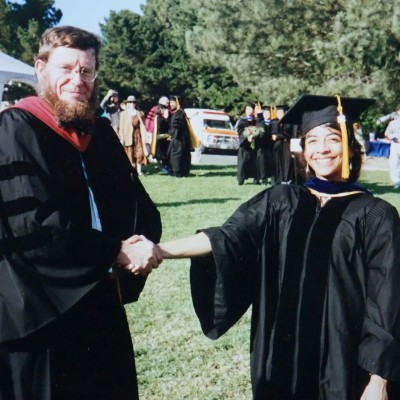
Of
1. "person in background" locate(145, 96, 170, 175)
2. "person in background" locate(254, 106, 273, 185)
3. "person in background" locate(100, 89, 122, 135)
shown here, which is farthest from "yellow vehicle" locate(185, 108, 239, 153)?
"person in background" locate(254, 106, 273, 185)

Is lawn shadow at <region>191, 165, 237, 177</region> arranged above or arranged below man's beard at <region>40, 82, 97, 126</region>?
below

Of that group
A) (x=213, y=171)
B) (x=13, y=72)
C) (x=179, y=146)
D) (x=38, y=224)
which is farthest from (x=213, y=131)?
(x=38, y=224)

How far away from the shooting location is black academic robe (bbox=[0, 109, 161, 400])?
2.73m

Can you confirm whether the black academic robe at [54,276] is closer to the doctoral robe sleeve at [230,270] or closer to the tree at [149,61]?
the doctoral robe sleeve at [230,270]

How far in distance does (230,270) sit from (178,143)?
1551cm

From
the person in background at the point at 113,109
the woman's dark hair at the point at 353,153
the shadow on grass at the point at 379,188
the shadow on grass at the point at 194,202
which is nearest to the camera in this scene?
the woman's dark hair at the point at 353,153

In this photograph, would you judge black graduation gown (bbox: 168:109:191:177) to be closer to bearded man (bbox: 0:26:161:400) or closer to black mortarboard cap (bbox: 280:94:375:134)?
black mortarboard cap (bbox: 280:94:375:134)

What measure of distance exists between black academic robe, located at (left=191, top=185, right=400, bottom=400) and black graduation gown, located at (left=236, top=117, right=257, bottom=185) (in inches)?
541

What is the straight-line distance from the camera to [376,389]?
288cm

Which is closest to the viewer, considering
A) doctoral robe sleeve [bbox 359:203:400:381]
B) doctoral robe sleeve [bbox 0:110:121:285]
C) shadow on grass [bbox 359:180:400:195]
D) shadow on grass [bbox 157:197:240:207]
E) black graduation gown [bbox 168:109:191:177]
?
doctoral robe sleeve [bbox 0:110:121:285]

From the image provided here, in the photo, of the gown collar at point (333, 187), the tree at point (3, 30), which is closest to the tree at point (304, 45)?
the gown collar at point (333, 187)

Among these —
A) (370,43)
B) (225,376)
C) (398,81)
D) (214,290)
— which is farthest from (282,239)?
(398,81)

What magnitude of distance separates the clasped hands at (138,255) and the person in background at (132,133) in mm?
14503

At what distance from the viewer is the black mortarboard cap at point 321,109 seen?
3262mm
